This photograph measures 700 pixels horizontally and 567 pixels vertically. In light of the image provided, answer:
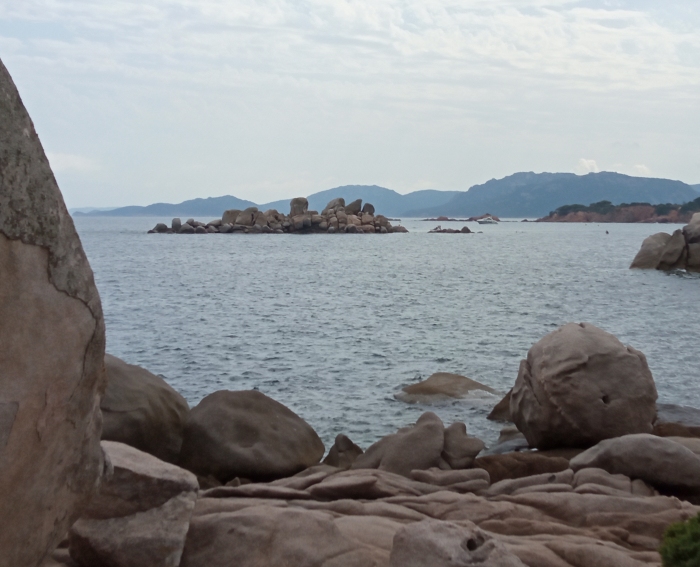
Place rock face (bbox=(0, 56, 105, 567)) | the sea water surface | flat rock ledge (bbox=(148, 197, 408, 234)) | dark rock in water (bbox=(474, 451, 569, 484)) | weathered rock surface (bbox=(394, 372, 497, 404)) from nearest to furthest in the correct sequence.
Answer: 1. rock face (bbox=(0, 56, 105, 567))
2. dark rock in water (bbox=(474, 451, 569, 484))
3. weathered rock surface (bbox=(394, 372, 497, 404))
4. the sea water surface
5. flat rock ledge (bbox=(148, 197, 408, 234))

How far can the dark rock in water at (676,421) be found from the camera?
1252 centimetres

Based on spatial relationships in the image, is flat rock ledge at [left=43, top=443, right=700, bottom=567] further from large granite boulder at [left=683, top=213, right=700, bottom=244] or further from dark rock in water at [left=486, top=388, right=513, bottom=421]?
large granite boulder at [left=683, top=213, right=700, bottom=244]

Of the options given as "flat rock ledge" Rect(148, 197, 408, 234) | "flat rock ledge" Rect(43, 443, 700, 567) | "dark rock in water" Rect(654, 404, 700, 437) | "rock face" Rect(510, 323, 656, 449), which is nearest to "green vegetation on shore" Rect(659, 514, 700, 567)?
"flat rock ledge" Rect(43, 443, 700, 567)

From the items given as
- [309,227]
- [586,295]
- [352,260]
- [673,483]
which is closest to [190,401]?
[673,483]

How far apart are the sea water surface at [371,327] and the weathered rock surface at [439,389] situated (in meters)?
0.37

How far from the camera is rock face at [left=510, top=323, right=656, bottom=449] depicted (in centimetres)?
1155

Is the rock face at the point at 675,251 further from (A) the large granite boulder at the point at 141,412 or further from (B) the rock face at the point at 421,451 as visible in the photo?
(A) the large granite boulder at the point at 141,412

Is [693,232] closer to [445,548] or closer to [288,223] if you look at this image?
[445,548]

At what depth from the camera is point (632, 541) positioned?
7062mm

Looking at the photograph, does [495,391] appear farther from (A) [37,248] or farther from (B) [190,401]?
(A) [37,248]

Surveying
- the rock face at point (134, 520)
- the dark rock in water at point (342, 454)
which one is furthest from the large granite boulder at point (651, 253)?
the rock face at point (134, 520)

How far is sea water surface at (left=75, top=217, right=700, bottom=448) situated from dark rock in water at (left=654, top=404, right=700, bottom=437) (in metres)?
1.81

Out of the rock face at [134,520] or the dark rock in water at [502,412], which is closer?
the rock face at [134,520]

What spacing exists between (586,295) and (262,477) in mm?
30761
